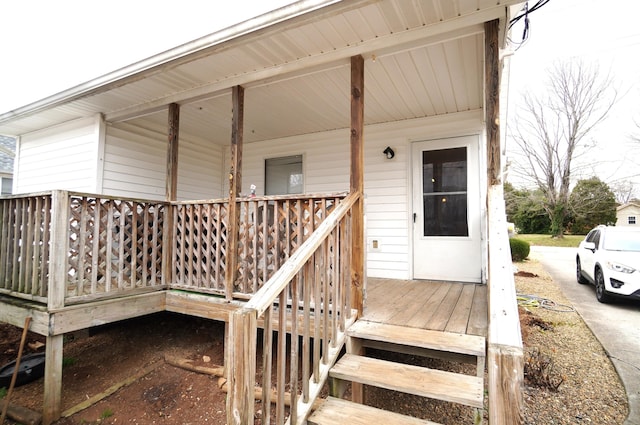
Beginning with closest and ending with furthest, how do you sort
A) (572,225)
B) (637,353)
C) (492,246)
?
(492,246)
(637,353)
(572,225)

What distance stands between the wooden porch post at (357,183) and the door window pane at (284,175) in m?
2.97

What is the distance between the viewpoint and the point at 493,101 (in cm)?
236

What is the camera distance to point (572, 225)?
835 inches

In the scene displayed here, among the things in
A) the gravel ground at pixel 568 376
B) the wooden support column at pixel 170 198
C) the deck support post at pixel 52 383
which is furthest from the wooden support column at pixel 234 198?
the gravel ground at pixel 568 376

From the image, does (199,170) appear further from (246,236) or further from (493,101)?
(493,101)

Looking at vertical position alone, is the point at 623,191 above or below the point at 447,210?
above

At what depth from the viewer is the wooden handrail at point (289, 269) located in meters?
1.48

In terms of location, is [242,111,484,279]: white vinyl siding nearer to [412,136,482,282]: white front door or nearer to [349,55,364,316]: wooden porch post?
[412,136,482,282]: white front door

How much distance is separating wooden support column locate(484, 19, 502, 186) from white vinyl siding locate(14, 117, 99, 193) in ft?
16.6

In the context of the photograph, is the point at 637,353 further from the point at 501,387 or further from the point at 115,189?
the point at 115,189

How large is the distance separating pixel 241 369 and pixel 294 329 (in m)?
0.34

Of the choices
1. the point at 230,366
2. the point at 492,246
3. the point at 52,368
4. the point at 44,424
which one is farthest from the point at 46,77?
the point at 492,246

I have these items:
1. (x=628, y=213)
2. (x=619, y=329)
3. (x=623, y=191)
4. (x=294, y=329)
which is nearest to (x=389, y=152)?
(x=294, y=329)

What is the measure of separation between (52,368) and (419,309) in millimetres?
3449
